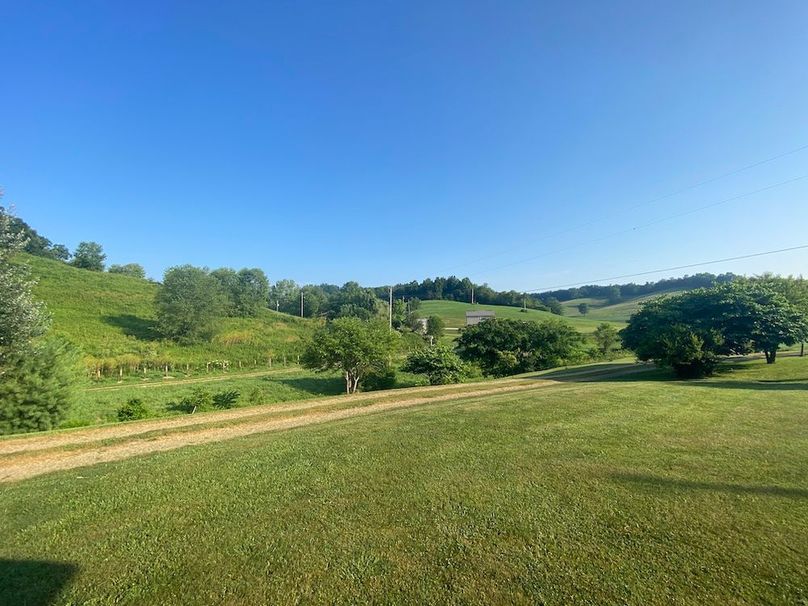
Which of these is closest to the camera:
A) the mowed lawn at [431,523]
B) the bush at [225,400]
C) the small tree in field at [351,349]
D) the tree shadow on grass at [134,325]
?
the mowed lawn at [431,523]

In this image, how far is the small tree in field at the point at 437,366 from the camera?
31786 mm

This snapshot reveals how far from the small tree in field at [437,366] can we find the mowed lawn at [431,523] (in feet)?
77.8

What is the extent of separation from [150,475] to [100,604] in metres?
3.62

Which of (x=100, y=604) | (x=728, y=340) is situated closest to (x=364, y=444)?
(x=100, y=604)

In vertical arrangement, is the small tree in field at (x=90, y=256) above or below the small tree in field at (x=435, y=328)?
above

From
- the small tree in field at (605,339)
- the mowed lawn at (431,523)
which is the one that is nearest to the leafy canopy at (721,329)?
the mowed lawn at (431,523)

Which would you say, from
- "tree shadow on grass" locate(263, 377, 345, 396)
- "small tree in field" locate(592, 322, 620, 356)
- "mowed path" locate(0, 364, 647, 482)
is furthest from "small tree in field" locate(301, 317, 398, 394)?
"small tree in field" locate(592, 322, 620, 356)

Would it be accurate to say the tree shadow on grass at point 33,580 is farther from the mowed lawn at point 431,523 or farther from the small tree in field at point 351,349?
the small tree in field at point 351,349

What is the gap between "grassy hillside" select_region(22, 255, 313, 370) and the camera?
4403 centimetres

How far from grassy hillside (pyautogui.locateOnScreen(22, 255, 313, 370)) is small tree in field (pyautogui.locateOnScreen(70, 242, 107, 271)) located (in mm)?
31902

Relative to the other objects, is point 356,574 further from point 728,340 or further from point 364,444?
point 728,340

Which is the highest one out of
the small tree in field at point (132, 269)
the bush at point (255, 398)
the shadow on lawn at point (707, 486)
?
the small tree in field at point (132, 269)

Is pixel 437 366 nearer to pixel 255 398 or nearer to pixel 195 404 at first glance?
pixel 255 398

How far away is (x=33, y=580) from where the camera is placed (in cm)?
367
